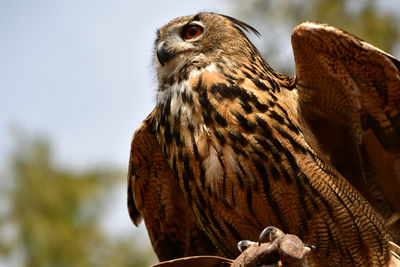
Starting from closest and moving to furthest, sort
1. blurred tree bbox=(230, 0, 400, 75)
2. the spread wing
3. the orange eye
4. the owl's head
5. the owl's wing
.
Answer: the spread wing < the owl's head < the orange eye < the owl's wing < blurred tree bbox=(230, 0, 400, 75)

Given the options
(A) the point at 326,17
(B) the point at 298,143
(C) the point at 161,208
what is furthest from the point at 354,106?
(A) the point at 326,17

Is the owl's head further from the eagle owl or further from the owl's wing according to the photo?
the owl's wing

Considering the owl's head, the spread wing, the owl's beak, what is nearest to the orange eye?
the owl's head

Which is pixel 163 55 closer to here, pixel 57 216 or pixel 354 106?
pixel 354 106

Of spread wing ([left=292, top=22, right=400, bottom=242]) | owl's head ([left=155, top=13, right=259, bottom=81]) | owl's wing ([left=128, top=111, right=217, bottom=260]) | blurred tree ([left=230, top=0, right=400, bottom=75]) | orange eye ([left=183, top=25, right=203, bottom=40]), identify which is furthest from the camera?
blurred tree ([left=230, top=0, right=400, bottom=75])

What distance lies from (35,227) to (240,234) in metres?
6.50

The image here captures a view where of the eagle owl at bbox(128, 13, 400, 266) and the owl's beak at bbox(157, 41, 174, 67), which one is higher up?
the owl's beak at bbox(157, 41, 174, 67)

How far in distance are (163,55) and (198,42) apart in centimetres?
24

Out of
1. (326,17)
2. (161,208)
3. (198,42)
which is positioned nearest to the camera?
(198,42)

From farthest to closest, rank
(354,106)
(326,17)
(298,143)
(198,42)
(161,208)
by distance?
(326,17), (161,208), (198,42), (354,106), (298,143)

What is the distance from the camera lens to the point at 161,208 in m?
3.79

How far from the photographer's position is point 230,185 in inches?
115

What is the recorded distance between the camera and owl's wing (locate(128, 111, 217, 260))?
3641mm

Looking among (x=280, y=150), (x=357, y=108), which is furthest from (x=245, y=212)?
(x=357, y=108)
